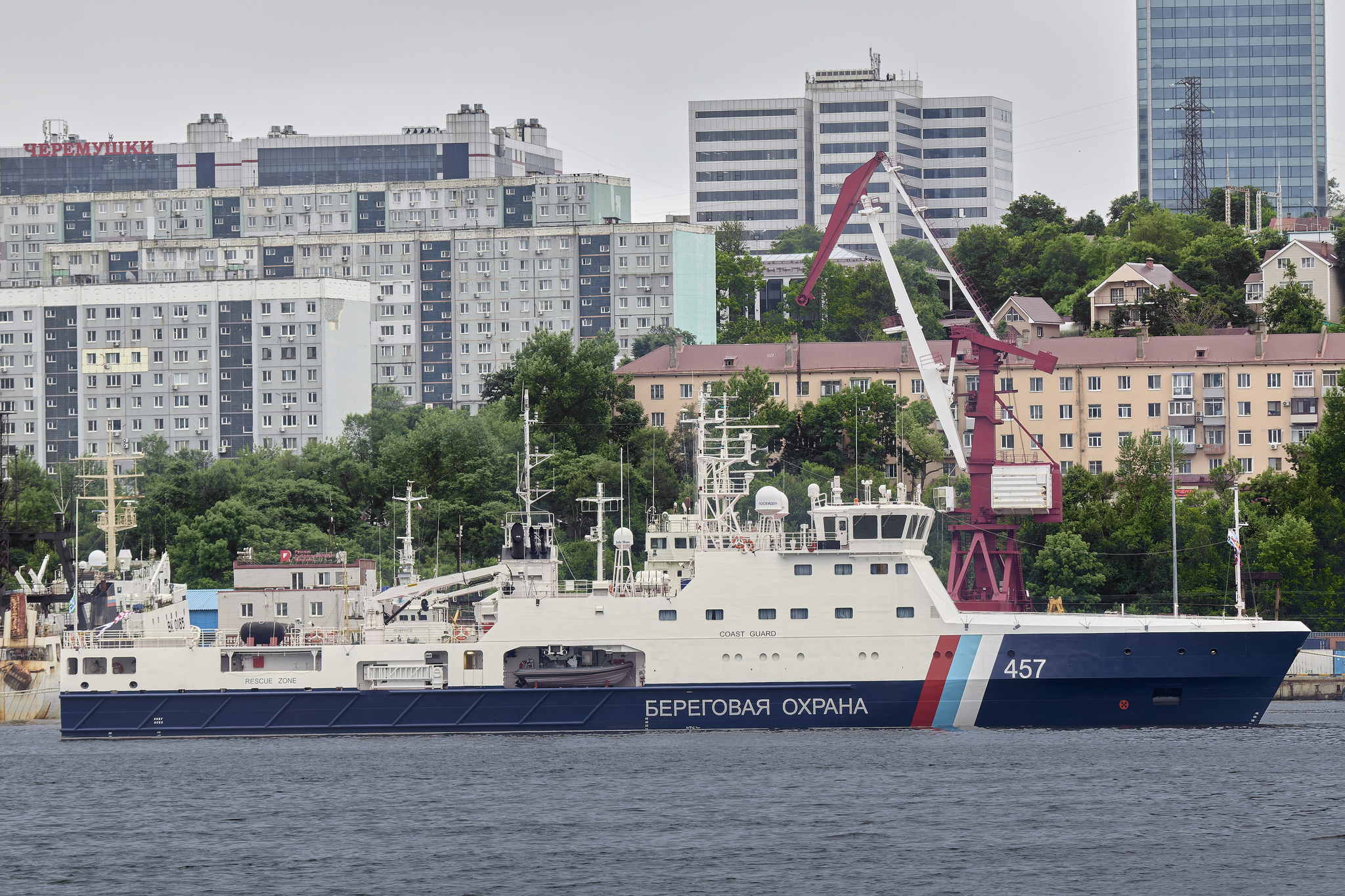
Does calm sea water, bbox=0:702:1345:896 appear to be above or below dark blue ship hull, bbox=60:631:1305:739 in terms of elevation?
below

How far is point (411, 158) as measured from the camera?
135 meters

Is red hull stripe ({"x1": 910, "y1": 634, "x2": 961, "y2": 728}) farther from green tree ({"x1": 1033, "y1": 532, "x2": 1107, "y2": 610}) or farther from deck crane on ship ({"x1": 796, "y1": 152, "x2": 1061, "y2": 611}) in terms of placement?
green tree ({"x1": 1033, "y1": 532, "x2": 1107, "y2": 610})

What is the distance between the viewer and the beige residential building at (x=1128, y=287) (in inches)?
3888

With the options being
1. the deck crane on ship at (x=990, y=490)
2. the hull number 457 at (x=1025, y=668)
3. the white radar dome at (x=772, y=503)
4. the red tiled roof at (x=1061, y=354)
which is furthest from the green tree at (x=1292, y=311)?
the white radar dome at (x=772, y=503)

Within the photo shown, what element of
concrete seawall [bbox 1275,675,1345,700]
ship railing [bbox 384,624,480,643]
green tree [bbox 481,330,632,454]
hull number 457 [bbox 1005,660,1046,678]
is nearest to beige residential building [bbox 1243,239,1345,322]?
green tree [bbox 481,330,632,454]

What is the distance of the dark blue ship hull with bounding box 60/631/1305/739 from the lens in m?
42.8

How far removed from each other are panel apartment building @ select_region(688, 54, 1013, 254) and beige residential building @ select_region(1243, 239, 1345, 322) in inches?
2058

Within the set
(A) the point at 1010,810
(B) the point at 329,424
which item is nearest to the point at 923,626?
(A) the point at 1010,810

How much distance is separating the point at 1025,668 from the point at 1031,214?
277ft

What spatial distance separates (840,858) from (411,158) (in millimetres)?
108079

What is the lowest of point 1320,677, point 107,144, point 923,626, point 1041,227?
point 1320,677

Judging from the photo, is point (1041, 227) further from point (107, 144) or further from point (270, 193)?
point (107, 144)

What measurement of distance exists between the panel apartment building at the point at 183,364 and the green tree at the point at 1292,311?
4999 cm

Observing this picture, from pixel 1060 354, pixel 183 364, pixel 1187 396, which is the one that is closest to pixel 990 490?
pixel 1187 396
